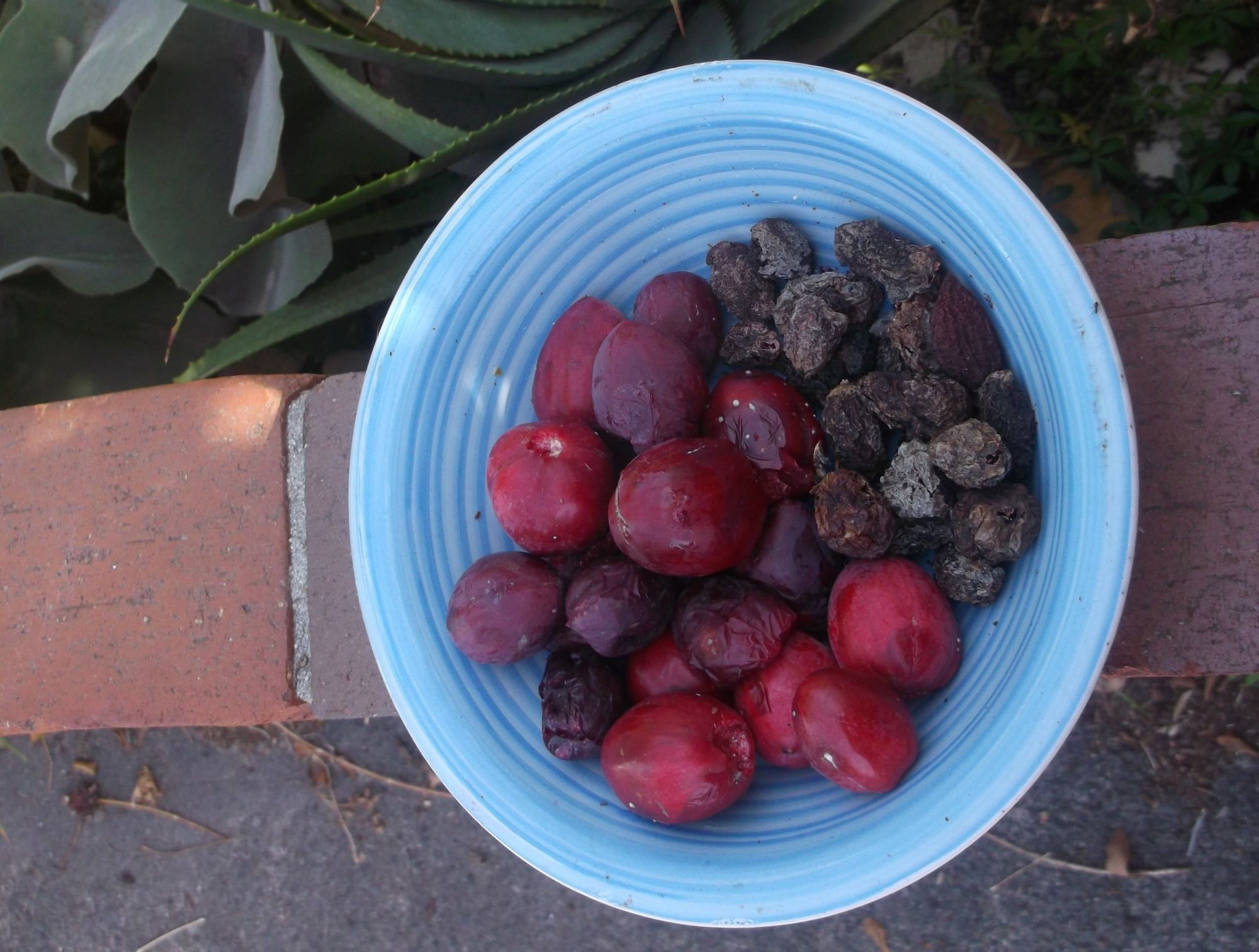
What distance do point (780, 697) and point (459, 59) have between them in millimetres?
814

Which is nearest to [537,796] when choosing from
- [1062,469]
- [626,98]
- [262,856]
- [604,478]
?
[604,478]

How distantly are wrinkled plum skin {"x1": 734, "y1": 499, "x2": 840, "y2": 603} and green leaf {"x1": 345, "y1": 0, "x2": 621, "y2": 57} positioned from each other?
598mm

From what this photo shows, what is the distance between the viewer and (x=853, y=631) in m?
0.79

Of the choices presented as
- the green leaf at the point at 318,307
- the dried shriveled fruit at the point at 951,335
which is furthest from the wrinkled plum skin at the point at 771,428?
the green leaf at the point at 318,307

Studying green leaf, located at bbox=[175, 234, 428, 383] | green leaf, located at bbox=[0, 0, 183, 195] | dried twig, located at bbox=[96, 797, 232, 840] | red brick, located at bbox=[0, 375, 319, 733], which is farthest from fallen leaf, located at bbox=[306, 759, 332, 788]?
green leaf, located at bbox=[0, 0, 183, 195]

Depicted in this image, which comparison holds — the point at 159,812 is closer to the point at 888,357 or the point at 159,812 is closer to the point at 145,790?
the point at 145,790

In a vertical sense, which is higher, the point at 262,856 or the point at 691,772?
the point at 691,772

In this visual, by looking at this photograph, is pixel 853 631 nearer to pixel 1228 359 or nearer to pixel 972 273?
pixel 972 273

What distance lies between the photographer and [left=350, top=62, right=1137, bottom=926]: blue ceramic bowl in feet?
2.27

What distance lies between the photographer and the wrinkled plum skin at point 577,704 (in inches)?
31.9

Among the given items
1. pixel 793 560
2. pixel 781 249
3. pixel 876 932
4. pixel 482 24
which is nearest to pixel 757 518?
pixel 793 560

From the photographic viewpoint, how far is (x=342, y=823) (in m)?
1.57

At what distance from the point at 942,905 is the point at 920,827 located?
0.79m

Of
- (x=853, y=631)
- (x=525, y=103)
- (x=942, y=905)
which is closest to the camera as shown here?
(x=853, y=631)
